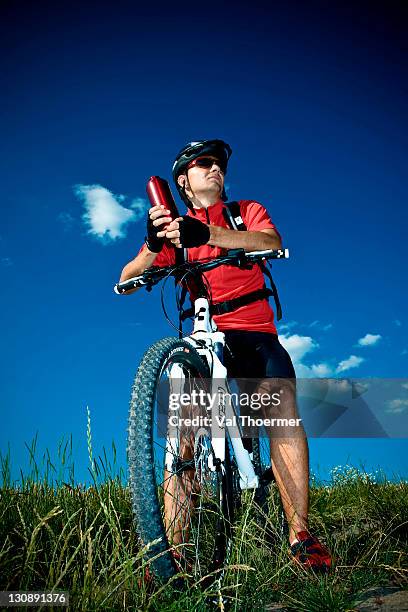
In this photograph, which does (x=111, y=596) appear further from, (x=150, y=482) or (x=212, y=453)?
(x=212, y=453)

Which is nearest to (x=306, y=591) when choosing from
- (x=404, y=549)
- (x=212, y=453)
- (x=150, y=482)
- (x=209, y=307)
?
(x=212, y=453)

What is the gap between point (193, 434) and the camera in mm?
2564

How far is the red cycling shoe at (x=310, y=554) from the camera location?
2562 mm

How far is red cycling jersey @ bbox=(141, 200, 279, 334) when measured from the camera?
3.30 metres

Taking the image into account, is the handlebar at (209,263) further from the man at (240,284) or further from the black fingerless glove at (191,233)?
the black fingerless glove at (191,233)

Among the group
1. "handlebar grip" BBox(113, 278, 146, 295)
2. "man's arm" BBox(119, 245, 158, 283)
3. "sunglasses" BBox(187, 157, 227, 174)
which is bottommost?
"handlebar grip" BBox(113, 278, 146, 295)

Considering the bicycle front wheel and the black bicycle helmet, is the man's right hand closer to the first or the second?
the bicycle front wheel

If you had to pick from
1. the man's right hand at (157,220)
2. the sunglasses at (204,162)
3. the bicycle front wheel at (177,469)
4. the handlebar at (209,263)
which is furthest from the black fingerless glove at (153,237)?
the sunglasses at (204,162)

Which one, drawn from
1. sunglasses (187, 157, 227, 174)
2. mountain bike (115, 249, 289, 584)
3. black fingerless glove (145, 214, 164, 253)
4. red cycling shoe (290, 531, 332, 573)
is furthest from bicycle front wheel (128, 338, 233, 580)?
sunglasses (187, 157, 227, 174)

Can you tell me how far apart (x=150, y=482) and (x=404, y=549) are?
1.91m

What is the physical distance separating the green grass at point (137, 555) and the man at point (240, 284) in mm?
165

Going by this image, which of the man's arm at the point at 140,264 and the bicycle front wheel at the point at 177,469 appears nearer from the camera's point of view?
the bicycle front wheel at the point at 177,469

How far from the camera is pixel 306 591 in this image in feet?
7.17

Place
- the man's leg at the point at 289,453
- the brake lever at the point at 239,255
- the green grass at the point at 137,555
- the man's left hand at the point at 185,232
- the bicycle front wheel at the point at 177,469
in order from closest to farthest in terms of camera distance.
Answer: the green grass at the point at 137,555
the bicycle front wheel at the point at 177,469
the man's left hand at the point at 185,232
the brake lever at the point at 239,255
the man's leg at the point at 289,453
